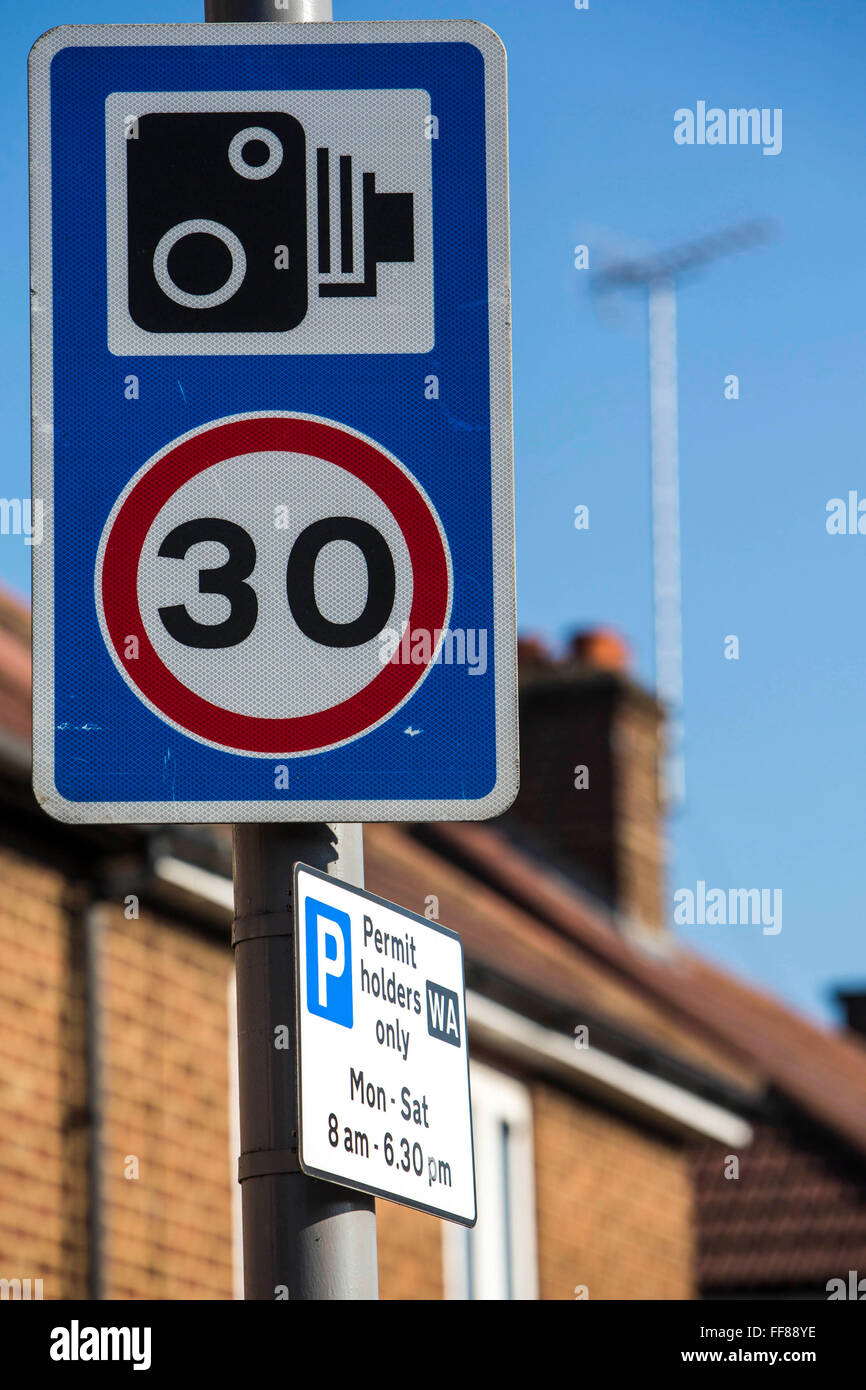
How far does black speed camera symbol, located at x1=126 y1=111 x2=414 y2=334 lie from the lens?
2789 millimetres

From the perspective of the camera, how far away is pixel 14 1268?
855 cm

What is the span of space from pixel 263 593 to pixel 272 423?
0.22 m

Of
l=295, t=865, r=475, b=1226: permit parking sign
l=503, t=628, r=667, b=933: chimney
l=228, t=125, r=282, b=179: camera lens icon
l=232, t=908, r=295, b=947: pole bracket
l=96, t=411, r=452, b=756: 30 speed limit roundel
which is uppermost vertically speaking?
l=503, t=628, r=667, b=933: chimney

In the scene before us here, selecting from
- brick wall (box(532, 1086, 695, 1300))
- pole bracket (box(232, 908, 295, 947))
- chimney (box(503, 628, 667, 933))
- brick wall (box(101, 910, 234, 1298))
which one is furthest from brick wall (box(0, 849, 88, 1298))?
chimney (box(503, 628, 667, 933))

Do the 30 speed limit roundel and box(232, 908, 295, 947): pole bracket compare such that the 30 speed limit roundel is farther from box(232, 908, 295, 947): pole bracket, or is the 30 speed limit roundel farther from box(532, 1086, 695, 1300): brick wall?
box(532, 1086, 695, 1300): brick wall

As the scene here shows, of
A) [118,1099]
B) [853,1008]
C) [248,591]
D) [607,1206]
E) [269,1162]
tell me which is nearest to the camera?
[269,1162]

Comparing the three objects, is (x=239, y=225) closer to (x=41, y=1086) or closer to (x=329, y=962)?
(x=329, y=962)

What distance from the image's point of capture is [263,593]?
270 cm

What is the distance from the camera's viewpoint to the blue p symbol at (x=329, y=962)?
2.61 m

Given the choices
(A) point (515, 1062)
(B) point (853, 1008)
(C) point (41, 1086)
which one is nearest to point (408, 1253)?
(A) point (515, 1062)

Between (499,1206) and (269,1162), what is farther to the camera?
(499,1206)

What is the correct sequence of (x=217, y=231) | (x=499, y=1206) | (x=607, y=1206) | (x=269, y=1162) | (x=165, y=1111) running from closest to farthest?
(x=269, y=1162)
(x=217, y=231)
(x=165, y=1111)
(x=499, y=1206)
(x=607, y=1206)

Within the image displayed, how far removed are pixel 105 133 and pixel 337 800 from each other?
0.92 meters
